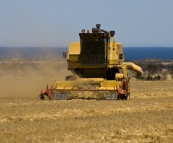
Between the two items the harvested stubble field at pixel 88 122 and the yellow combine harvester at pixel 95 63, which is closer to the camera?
the harvested stubble field at pixel 88 122

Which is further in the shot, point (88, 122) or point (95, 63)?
point (95, 63)

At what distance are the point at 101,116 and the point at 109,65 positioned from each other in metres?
7.79

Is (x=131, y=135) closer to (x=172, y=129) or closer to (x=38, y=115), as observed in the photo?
(x=172, y=129)

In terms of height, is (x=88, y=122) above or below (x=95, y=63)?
below

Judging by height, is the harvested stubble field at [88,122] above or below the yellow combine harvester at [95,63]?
below

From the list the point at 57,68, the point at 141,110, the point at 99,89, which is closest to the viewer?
the point at 141,110

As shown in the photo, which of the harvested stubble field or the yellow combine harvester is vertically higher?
the yellow combine harvester

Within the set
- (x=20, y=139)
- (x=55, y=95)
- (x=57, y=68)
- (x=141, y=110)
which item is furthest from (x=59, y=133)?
(x=57, y=68)

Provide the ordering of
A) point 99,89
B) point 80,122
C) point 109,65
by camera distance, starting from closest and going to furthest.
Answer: point 80,122, point 99,89, point 109,65

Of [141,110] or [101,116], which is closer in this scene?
[101,116]

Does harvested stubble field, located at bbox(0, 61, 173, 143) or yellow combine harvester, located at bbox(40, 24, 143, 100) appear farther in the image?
yellow combine harvester, located at bbox(40, 24, 143, 100)

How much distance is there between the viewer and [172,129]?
11.4 metres

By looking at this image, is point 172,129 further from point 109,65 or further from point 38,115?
point 109,65

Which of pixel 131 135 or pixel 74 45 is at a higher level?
pixel 74 45
